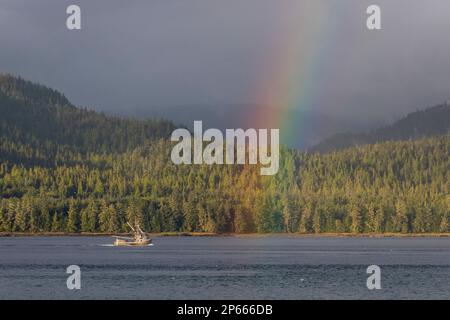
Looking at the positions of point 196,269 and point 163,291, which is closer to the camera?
point 163,291

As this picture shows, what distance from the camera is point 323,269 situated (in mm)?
166875

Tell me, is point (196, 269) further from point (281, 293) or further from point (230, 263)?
point (281, 293)

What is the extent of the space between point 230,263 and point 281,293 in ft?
197

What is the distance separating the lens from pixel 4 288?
12862 cm

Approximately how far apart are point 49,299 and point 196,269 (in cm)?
5279

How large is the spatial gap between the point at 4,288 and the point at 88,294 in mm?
15087

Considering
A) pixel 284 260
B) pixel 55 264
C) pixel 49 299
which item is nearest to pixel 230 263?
pixel 284 260

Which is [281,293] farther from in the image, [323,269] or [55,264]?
[55,264]
